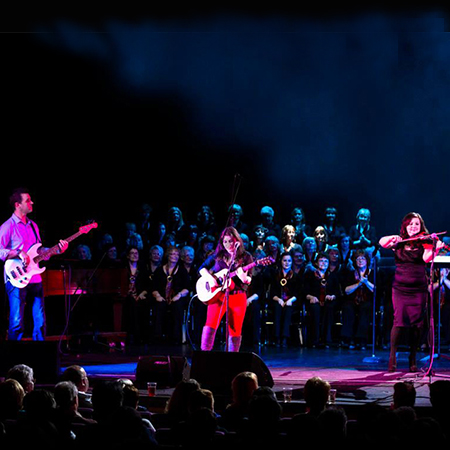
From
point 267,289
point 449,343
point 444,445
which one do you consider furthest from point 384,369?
point 444,445

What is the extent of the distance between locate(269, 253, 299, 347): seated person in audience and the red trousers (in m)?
3.69

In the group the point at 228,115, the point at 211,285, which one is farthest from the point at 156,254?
the point at 228,115

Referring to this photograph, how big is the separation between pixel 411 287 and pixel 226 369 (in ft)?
9.11

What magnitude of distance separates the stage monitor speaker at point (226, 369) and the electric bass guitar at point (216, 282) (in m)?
1.51

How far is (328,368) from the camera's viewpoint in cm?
888

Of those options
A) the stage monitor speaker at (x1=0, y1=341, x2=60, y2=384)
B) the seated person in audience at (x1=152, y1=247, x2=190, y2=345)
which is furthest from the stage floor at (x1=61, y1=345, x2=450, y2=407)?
the stage monitor speaker at (x1=0, y1=341, x2=60, y2=384)

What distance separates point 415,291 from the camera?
26.8 ft

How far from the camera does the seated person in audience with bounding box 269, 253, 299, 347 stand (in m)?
11.8

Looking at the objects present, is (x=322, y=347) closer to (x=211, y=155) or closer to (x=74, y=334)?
(x=74, y=334)

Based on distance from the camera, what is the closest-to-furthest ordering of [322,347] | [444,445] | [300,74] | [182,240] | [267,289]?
[444,445], [322,347], [267,289], [182,240], [300,74]

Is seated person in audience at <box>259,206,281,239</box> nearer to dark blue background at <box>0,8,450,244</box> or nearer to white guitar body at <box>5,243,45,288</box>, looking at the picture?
dark blue background at <box>0,8,450,244</box>

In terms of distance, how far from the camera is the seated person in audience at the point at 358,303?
37.2 feet

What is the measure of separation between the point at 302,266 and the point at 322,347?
139 centimetres

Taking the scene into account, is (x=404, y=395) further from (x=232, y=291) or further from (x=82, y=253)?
(x=82, y=253)
